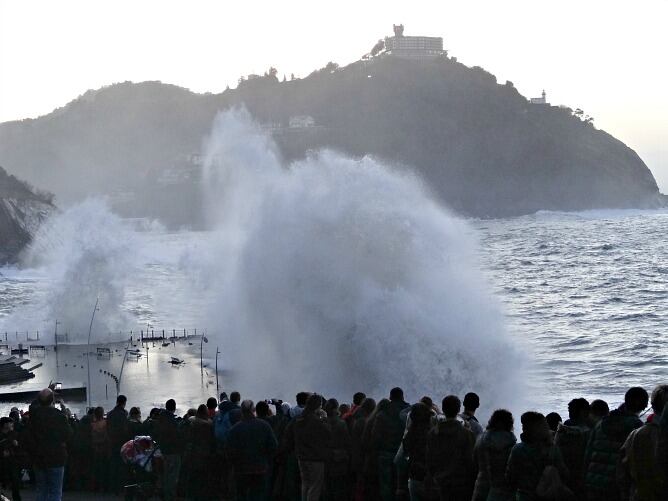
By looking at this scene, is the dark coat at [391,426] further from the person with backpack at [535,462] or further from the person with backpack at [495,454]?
the person with backpack at [535,462]

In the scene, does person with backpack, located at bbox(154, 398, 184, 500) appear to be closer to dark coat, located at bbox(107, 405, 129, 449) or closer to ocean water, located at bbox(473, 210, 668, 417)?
dark coat, located at bbox(107, 405, 129, 449)

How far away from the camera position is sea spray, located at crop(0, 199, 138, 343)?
63.2 meters

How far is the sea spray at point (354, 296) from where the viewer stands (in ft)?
94.5

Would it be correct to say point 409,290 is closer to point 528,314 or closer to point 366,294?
point 366,294

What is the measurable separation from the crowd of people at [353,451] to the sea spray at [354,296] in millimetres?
16115

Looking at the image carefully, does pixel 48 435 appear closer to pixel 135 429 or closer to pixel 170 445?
pixel 170 445

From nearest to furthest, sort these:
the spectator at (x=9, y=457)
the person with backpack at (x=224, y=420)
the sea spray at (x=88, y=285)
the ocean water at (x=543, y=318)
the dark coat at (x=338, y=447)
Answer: the dark coat at (x=338, y=447) < the person with backpack at (x=224, y=420) < the spectator at (x=9, y=457) < the ocean water at (x=543, y=318) < the sea spray at (x=88, y=285)

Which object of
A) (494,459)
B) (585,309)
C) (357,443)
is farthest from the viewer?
(585,309)

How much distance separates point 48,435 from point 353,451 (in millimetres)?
2913

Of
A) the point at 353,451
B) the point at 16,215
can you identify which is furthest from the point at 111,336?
the point at 16,215

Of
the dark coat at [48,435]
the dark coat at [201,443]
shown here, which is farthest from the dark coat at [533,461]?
the dark coat at [48,435]

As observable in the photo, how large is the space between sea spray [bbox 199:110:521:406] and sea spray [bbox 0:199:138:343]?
24632 mm

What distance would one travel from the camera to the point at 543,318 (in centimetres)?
6253

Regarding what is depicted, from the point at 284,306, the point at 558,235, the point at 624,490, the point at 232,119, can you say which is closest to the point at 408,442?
the point at 624,490
